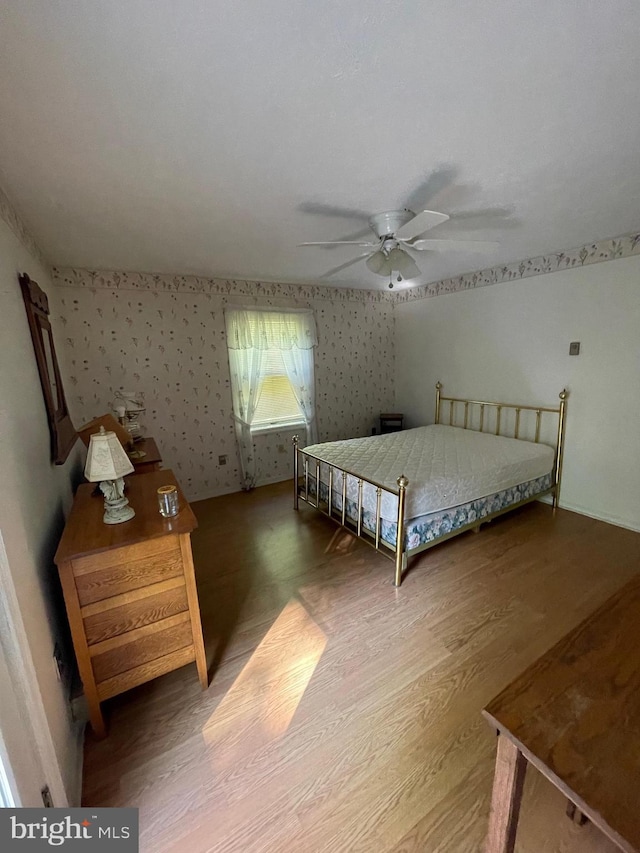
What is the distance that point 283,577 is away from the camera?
2.57m

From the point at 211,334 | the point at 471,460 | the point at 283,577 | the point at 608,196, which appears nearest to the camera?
the point at 608,196

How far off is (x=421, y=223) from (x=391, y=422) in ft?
10.8

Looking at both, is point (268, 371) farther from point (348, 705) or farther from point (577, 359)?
point (348, 705)

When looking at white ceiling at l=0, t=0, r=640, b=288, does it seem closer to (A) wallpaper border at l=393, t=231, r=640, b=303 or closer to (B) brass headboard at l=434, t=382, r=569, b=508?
(A) wallpaper border at l=393, t=231, r=640, b=303

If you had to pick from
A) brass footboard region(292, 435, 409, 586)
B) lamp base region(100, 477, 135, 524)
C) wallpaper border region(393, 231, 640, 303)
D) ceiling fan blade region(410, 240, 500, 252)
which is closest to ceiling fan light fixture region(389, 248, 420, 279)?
ceiling fan blade region(410, 240, 500, 252)

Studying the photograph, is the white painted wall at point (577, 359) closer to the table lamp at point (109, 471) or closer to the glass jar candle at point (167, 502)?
the glass jar candle at point (167, 502)

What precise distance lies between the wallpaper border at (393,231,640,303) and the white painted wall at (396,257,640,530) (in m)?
0.06

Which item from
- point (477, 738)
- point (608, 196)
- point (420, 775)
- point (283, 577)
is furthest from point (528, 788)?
point (608, 196)

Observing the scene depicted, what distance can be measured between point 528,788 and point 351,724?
69 cm

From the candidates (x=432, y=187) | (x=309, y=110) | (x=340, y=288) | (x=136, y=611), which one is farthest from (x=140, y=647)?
(x=340, y=288)

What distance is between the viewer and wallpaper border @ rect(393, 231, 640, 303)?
112 inches

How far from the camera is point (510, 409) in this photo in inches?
151

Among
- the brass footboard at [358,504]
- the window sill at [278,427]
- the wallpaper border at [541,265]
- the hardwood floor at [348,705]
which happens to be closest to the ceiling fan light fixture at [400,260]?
the brass footboard at [358,504]

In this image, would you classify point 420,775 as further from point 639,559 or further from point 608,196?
point 608,196
